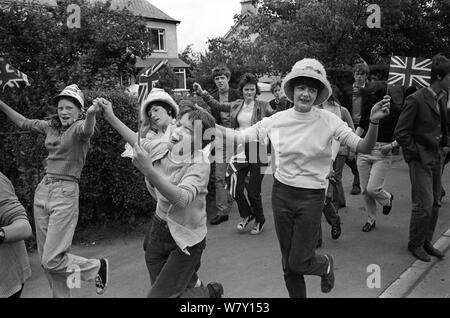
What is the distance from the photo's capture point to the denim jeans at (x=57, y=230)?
3680 millimetres

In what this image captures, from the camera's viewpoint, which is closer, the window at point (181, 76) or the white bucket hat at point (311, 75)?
the white bucket hat at point (311, 75)

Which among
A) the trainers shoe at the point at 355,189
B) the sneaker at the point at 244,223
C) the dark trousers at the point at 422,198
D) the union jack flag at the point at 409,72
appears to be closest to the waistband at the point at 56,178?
the sneaker at the point at 244,223

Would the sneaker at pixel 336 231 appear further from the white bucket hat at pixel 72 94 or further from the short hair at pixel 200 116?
the white bucket hat at pixel 72 94

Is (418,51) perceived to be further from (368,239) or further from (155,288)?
(155,288)

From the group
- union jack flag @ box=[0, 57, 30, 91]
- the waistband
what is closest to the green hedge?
union jack flag @ box=[0, 57, 30, 91]

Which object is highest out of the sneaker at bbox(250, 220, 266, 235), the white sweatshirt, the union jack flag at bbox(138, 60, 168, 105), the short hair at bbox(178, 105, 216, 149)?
the union jack flag at bbox(138, 60, 168, 105)

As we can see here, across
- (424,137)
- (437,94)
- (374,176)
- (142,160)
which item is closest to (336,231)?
(374,176)

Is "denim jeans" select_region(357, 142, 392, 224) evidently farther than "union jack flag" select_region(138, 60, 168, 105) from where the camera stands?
Yes

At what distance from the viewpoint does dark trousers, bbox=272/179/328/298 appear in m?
3.35

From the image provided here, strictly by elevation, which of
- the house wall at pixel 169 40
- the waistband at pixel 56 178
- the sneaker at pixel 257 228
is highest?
the house wall at pixel 169 40

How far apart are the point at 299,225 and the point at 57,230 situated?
1.93 m

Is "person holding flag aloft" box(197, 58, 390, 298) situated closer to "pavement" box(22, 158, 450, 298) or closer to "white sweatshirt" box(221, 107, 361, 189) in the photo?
"white sweatshirt" box(221, 107, 361, 189)
